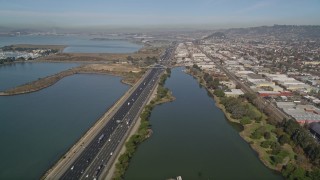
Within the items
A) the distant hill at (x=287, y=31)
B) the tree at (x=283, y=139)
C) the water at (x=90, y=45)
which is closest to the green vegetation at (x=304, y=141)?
the tree at (x=283, y=139)

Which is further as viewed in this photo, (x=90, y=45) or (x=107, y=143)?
(x=90, y=45)

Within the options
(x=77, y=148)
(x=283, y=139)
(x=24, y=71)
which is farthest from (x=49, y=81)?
(x=283, y=139)

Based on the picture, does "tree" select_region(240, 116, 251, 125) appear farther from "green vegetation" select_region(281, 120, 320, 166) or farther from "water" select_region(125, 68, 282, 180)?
"green vegetation" select_region(281, 120, 320, 166)

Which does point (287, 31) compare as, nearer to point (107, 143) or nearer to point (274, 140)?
point (274, 140)

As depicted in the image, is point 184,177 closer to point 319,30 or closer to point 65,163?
point 65,163

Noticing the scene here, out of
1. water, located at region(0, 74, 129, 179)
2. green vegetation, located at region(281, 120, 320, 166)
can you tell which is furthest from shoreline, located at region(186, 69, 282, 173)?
water, located at region(0, 74, 129, 179)
